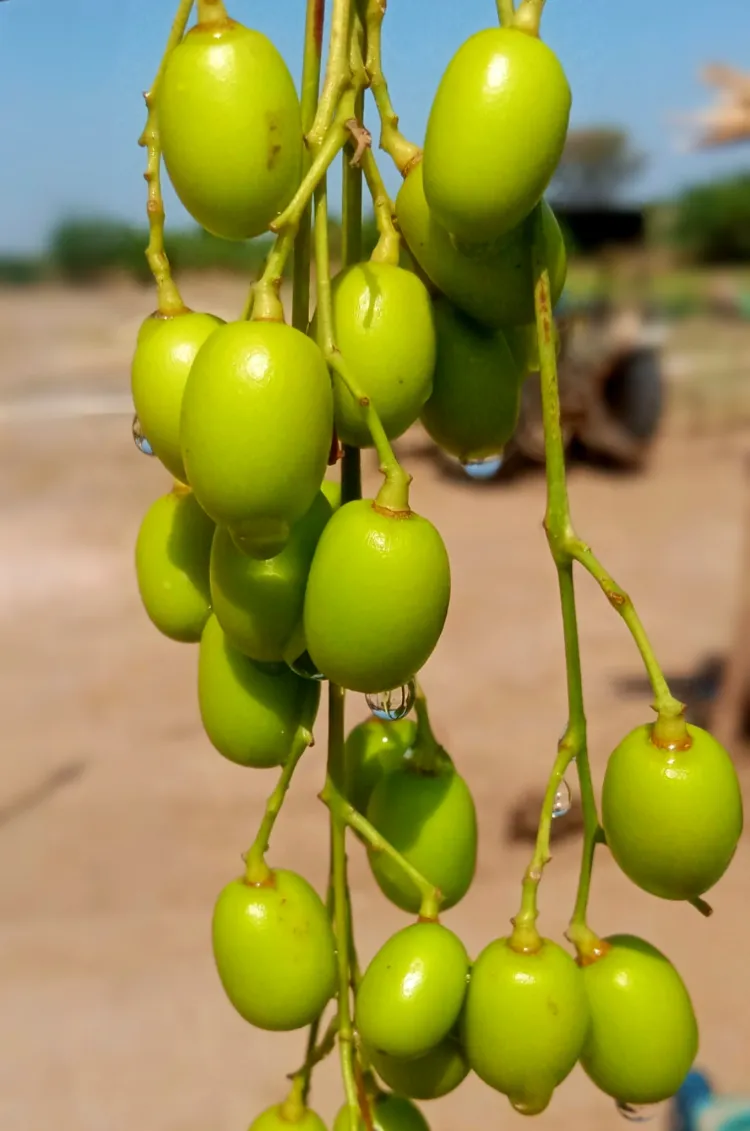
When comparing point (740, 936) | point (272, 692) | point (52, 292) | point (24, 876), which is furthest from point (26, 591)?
point (52, 292)

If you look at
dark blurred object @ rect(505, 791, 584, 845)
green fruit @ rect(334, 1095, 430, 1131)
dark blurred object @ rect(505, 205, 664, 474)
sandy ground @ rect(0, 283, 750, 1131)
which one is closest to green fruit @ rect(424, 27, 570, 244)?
green fruit @ rect(334, 1095, 430, 1131)

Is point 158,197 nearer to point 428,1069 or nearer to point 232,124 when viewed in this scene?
point 232,124

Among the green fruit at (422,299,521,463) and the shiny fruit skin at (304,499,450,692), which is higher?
the green fruit at (422,299,521,463)

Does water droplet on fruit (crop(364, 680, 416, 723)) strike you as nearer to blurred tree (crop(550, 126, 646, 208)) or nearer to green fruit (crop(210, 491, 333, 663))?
green fruit (crop(210, 491, 333, 663))

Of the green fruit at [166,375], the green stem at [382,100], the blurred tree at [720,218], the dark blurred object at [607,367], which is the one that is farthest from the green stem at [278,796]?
the blurred tree at [720,218]

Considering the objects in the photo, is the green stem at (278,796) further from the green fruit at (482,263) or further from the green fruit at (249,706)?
the green fruit at (482,263)
